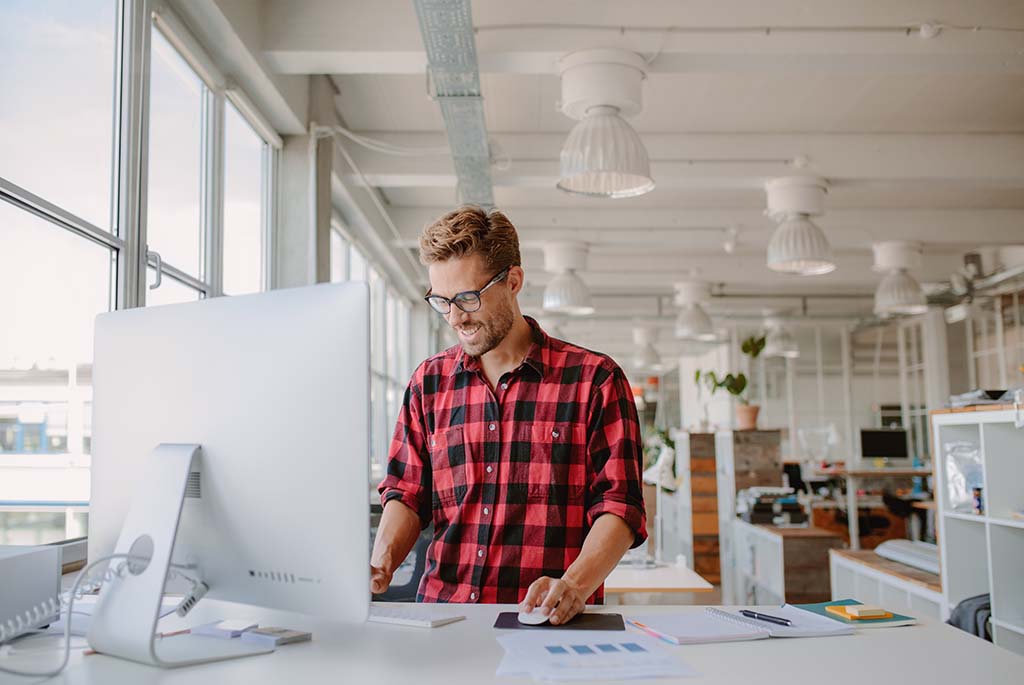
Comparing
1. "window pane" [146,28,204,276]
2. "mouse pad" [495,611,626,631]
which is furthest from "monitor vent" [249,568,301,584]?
"window pane" [146,28,204,276]

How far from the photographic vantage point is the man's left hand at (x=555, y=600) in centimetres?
153

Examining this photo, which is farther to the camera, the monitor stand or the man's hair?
the man's hair

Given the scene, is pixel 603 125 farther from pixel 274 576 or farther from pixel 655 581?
pixel 274 576

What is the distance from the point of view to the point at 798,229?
18.7ft

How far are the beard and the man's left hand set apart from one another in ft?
1.84

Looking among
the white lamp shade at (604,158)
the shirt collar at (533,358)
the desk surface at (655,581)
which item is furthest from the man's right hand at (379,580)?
the white lamp shade at (604,158)

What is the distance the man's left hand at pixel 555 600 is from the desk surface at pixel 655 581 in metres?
1.81

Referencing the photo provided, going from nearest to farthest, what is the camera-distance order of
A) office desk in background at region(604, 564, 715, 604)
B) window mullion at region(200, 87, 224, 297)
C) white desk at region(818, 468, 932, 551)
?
office desk in background at region(604, 564, 715, 604) → window mullion at region(200, 87, 224, 297) → white desk at region(818, 468, 932, 551)

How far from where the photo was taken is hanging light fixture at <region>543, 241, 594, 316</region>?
7.46m

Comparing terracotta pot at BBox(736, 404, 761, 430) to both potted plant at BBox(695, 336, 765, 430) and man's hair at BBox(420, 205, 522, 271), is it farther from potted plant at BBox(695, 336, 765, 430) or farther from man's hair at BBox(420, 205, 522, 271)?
man's hair at BBox(420, 205, 522, 271)

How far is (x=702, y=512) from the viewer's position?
7.99 meters

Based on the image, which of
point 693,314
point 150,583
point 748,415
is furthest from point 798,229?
point 150,583

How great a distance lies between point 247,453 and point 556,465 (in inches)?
30.2

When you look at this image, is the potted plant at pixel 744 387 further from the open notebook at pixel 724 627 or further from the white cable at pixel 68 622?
the white cable at pixel 68 622
